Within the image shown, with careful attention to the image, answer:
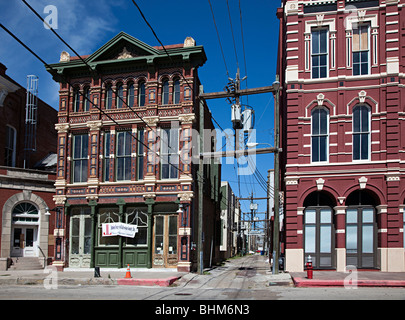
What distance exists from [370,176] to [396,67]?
557 cm

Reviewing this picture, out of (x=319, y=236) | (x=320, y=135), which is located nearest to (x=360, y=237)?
(x=319, y=236)

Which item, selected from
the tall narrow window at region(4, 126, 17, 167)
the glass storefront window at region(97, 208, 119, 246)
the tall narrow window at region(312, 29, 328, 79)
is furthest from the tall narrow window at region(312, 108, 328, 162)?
Answer: the tall narrow window at region(4, 126, 17, 167)

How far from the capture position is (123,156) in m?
26.2

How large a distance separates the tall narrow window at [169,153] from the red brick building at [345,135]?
623cm

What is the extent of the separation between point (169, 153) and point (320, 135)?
8293mm

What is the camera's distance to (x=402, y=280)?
18359mm

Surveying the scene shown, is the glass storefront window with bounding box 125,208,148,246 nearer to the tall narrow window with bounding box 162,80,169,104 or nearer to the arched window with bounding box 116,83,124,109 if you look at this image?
the arched window with bounding box 116,83,124,109

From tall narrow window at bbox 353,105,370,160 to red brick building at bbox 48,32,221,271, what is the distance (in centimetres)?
853

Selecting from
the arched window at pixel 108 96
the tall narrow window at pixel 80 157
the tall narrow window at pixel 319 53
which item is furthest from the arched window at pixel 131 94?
the tall narrow window at pixel 319 53

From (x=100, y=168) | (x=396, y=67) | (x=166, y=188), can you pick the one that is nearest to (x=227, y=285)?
(x=166, y=188)

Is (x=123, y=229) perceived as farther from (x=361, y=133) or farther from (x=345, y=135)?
(x=361, y=133)

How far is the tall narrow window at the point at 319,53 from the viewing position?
2373 centimetres
